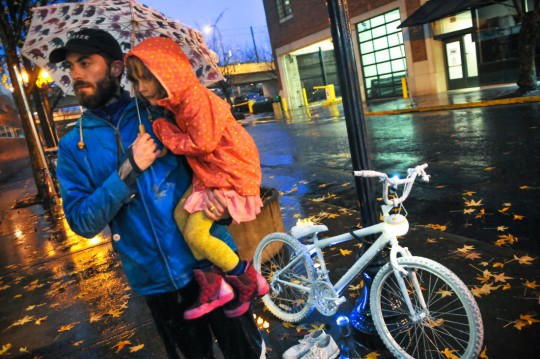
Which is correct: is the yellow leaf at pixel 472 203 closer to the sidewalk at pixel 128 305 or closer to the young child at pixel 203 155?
the sidewalk at pixel 128 305

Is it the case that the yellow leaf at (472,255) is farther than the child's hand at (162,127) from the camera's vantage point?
Yes

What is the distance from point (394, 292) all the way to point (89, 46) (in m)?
2.35

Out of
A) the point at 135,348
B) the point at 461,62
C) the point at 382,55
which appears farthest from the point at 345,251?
the point at 382,55

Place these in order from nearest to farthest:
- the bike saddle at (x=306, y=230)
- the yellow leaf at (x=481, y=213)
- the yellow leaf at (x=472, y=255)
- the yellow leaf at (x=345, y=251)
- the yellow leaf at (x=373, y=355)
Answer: the yellow leaf at (x=373, y=355) → the bike saddle at (x=306, y=230) → the yellow leaf at (x=472, y=255) → the yellow leaf at (x=345, y=251) → the yellow leaf at (x=481, y=213)

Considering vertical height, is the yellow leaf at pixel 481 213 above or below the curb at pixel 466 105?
below

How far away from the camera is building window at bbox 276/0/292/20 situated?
29364 millimetres

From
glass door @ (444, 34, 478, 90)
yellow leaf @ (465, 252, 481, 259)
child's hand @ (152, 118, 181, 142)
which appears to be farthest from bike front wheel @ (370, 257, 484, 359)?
Result: glass door @ (444, 34, 478, 90)

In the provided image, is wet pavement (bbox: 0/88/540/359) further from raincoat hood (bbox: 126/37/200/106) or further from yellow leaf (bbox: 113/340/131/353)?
raincoat hood (bbox: 126/37/200/106)

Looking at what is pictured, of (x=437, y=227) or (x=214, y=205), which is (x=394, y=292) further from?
(x=437, y=227)

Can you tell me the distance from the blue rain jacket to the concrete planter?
2.22m

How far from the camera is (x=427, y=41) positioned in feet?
66.1

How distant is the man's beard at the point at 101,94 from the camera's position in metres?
1.95

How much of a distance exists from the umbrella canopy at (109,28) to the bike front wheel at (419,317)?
5.90 ft

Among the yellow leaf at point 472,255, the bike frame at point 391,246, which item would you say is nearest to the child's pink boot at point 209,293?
the bike frame at point 391,246
